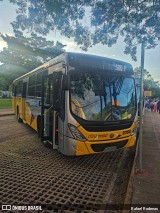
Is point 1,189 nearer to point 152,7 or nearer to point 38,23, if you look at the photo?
point 38,23

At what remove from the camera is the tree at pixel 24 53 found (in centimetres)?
4044

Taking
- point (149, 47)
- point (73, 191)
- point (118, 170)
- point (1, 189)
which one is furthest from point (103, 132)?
point (149, 47)

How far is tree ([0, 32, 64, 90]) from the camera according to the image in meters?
40.4

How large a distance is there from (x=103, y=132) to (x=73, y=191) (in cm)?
202

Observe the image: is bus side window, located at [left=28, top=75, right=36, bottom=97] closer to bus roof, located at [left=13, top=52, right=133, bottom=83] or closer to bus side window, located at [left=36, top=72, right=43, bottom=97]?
bus side window, located at [left=36, top=72, right=43, bottom=97]

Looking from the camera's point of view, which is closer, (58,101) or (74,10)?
(58,101)

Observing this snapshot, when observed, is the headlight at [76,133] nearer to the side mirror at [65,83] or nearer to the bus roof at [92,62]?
the side mirror at [65,83]

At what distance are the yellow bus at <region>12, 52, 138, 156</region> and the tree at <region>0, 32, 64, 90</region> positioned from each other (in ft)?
113

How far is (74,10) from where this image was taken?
9852 mm

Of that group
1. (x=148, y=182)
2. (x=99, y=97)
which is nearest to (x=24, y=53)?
(x=99, y=97)

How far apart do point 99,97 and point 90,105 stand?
0.38 metres

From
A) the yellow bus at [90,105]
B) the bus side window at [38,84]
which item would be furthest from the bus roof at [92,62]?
the bus side window at [38,84]

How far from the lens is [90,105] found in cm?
620

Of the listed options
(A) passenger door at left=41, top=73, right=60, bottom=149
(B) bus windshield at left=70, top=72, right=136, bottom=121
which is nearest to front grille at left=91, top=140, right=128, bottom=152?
(B) bus windshield at left=70, top=72, right=136, bottom=121
